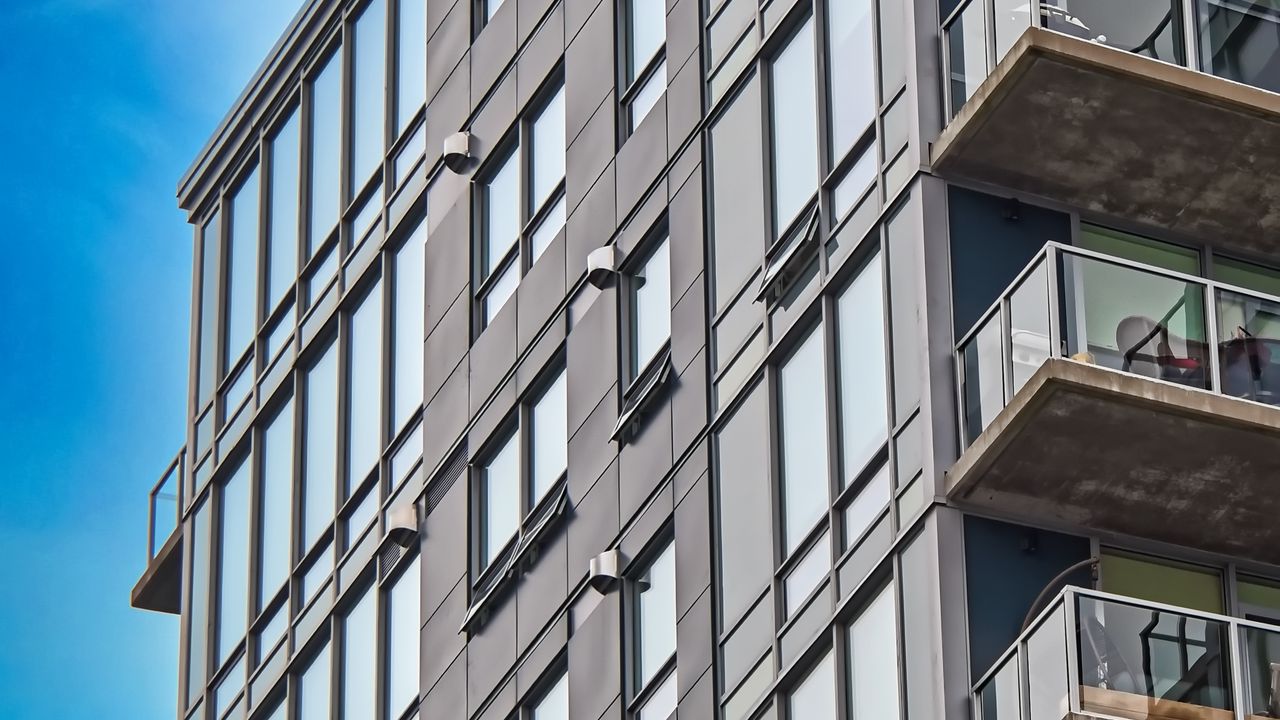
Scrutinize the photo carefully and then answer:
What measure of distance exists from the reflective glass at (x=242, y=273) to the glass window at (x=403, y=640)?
7.41 meters

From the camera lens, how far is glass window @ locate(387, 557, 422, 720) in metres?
32.5

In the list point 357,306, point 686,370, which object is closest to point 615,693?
point 686,370

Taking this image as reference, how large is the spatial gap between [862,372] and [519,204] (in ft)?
32.5

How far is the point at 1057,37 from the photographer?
22.0 m

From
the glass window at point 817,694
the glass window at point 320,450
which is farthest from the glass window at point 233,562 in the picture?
the glass window at point 817,694

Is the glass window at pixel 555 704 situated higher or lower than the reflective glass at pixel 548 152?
lower

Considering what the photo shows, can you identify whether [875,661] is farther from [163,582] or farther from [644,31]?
[163,582]

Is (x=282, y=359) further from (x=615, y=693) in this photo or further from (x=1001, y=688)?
(x=1001, y=688)

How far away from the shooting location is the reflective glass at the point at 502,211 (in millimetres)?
32594

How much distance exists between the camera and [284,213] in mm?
39281

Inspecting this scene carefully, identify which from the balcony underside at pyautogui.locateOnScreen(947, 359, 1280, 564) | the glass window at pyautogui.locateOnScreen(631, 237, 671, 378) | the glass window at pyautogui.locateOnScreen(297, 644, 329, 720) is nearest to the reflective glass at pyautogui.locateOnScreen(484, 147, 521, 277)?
the glass window at pyautogui.locateOnScreen(631, 237, 671, 378)

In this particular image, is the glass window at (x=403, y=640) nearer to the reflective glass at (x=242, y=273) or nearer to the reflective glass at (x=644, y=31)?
the reflective glass at (x=644, y=31)

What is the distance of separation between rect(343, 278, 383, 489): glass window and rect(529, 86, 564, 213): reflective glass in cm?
392

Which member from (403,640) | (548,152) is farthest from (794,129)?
(403,640)
